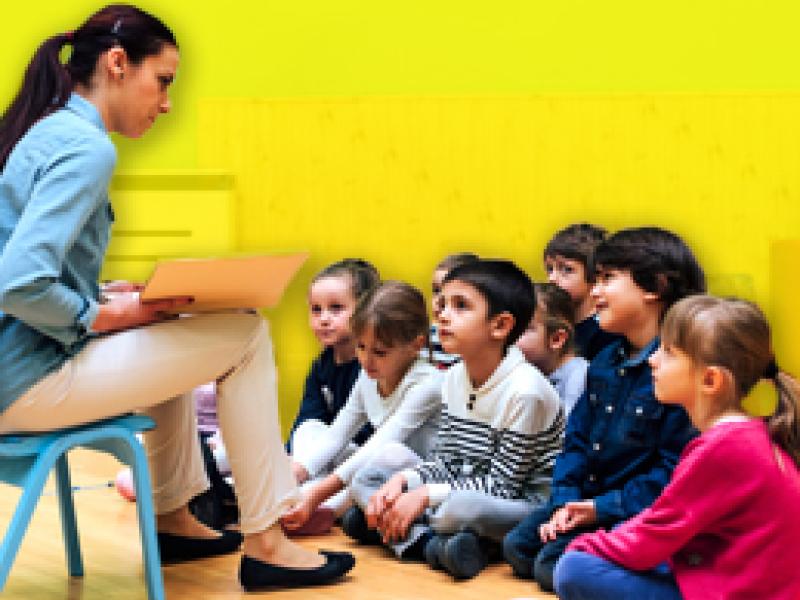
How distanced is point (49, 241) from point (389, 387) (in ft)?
3.85

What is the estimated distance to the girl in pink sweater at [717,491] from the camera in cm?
204

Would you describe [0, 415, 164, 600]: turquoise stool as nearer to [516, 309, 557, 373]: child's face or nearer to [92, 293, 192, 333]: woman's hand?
[92, 293, 192, 333]: woman's hand

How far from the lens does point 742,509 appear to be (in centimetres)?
205

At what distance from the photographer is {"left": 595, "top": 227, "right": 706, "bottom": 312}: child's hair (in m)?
2.57

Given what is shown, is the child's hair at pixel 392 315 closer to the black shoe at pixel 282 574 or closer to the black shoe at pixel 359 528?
the black shoe at pixel 359 528

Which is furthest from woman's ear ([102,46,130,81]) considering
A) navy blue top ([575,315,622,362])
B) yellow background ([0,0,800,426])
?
yellow background ([0,0,800,426])

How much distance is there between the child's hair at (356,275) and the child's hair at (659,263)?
970mm

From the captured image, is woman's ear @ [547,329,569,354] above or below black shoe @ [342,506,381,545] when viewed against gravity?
above

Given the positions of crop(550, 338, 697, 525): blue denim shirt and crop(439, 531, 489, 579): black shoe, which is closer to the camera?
crop(550, 338, 697, 525): blue denim shirt

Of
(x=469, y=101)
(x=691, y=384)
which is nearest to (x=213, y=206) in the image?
(x=469, y=101)

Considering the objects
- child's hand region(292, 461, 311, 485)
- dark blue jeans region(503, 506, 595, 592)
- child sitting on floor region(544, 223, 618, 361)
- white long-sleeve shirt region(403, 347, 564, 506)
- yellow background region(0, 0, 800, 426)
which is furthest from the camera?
yellow background region(0, 0, 800, 426)

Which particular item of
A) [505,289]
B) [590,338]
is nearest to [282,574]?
[505,289]

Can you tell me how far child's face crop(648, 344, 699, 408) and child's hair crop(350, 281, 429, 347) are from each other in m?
0.98

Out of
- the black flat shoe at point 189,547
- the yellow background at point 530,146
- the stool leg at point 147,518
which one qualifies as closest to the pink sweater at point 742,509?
the stool leg at point 147,518
